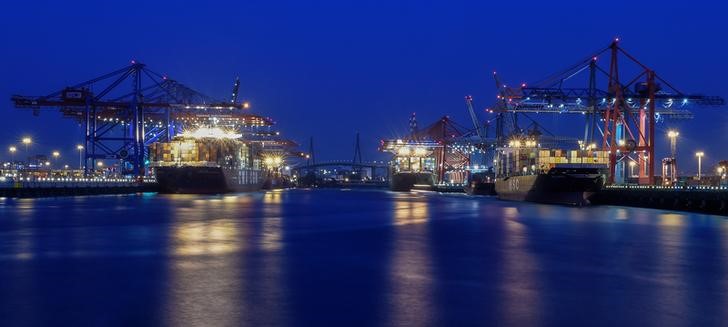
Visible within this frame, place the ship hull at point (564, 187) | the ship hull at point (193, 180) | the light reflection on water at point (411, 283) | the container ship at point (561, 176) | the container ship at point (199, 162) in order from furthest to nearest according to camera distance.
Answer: the container ship at point (199, 162) < the ship hull at point (193, 180) < the container ship at point (561, 176) < the ship hull at point (564, 187) < the light reflection on water at point (411, 283)

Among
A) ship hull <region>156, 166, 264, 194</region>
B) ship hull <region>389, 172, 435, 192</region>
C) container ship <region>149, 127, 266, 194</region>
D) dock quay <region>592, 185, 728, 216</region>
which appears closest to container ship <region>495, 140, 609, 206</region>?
dock quay <region>592, 185, 728, 216</region>

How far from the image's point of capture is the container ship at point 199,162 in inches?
3049

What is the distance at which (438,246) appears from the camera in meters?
18.7

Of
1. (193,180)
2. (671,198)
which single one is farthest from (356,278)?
(193,180)

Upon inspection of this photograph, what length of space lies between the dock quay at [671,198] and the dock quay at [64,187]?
42.2 m

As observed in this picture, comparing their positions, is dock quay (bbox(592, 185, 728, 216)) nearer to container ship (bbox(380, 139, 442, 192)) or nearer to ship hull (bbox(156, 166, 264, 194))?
ship hull (bbox(156, 166, 264, 194))

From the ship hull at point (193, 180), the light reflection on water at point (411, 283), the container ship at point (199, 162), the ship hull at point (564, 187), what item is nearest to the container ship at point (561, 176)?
the ship hull at point (564, 187)

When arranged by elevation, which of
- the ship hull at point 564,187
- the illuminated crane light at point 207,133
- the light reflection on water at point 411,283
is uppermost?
the illuminated crane light at point 207,133

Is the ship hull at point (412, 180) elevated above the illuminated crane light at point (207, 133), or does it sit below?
below

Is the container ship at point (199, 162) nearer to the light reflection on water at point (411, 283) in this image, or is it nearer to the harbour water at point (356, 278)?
the harbour water at point (356, 278)

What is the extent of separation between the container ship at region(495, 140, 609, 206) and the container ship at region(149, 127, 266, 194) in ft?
112

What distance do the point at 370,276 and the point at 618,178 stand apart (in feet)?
188

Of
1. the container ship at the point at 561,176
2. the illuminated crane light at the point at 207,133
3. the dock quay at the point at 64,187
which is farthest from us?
the illuminated crane light at the point at 207,133

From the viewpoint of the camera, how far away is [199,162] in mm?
80375
